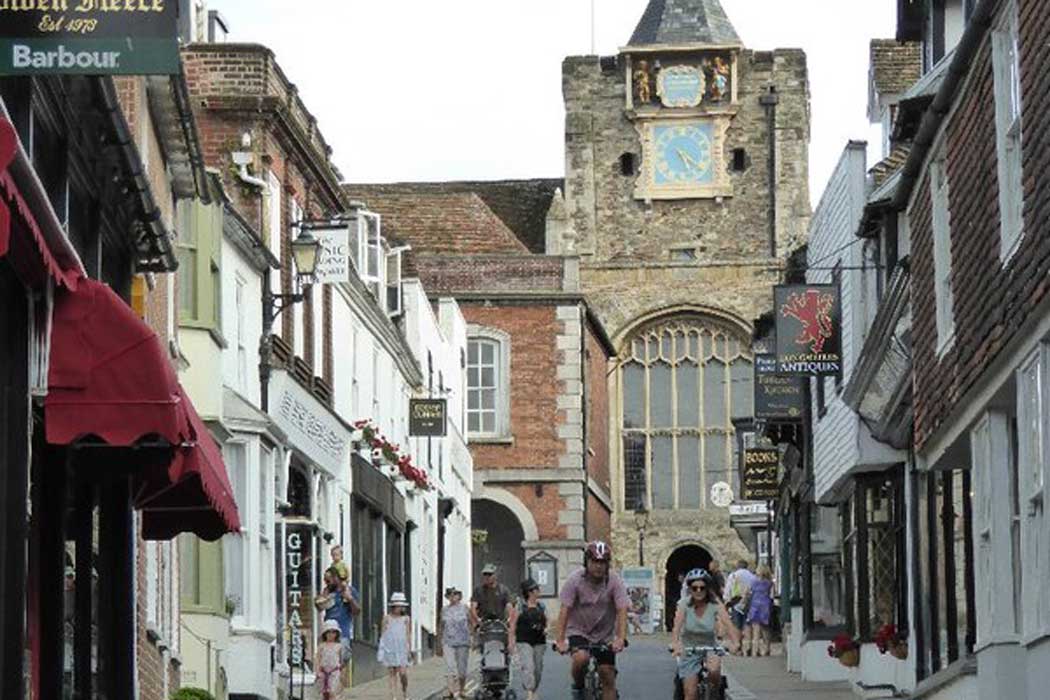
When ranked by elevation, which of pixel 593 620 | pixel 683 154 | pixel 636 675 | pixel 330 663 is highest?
pixel 683 154

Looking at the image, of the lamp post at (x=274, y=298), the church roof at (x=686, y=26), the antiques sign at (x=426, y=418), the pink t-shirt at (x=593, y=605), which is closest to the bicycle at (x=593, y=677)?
the pink t-shirt at (x=593, y=605)

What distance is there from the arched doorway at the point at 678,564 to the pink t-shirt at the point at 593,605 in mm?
61404

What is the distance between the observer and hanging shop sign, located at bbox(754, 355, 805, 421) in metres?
42.4

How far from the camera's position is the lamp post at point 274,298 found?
30.3 meters

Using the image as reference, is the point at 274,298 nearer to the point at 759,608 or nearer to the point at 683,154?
the point at 759,608

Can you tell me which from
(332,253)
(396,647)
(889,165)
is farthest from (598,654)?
(332,253)

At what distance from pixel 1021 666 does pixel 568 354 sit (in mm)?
56190

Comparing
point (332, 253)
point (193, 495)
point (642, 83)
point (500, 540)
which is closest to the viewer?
point (193, 495)

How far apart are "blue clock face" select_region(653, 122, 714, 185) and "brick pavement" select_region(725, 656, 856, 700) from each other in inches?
1813

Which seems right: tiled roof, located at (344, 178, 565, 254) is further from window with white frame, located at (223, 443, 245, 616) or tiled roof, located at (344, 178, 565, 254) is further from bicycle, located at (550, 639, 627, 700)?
bicycle, located at (550, 639, 627, 700)

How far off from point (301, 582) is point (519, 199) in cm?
5490

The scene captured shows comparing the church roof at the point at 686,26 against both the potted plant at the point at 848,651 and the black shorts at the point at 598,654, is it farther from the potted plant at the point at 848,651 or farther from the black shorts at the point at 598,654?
the black shorts at the point at 598,654

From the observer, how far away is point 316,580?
123 feet

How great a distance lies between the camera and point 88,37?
1213 cm
